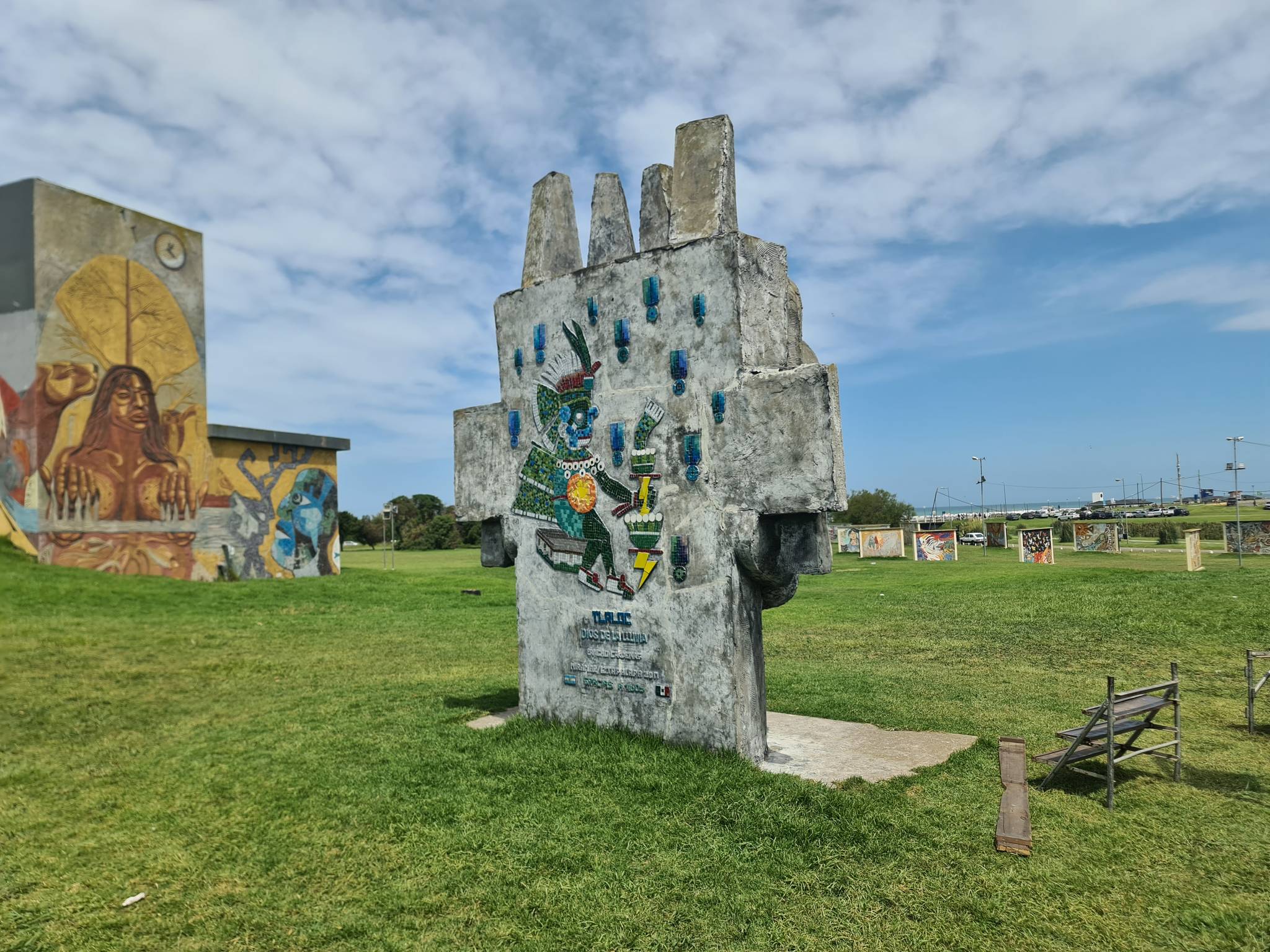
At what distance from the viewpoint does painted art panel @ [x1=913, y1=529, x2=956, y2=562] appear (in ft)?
103

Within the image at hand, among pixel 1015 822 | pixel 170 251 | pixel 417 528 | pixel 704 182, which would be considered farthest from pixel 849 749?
pixel 417 528

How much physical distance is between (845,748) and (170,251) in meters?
20.8

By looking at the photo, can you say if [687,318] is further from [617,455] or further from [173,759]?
[173,759]

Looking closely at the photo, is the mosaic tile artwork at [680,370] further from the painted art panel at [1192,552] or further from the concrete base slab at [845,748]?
the painted art panel at [1192,552]

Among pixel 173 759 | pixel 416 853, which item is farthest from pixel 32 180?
pixel 416 853

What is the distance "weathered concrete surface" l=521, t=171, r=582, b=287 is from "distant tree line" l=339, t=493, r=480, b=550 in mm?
43507

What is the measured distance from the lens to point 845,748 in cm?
648

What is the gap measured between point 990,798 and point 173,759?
6316mm

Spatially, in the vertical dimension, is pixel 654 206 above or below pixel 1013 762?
above

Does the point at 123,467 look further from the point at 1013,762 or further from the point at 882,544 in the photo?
the point at 882,544

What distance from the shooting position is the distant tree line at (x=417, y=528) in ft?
170

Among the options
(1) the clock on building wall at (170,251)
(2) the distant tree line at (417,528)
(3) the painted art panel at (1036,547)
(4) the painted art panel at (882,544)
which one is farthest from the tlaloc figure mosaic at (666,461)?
(2) the distant tree line at (417,528)

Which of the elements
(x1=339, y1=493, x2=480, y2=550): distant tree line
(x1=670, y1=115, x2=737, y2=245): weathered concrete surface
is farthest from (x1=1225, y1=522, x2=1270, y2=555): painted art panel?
(x1=339, y1=493, x2=480, y2=550): distant tree line

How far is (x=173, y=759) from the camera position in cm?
677
